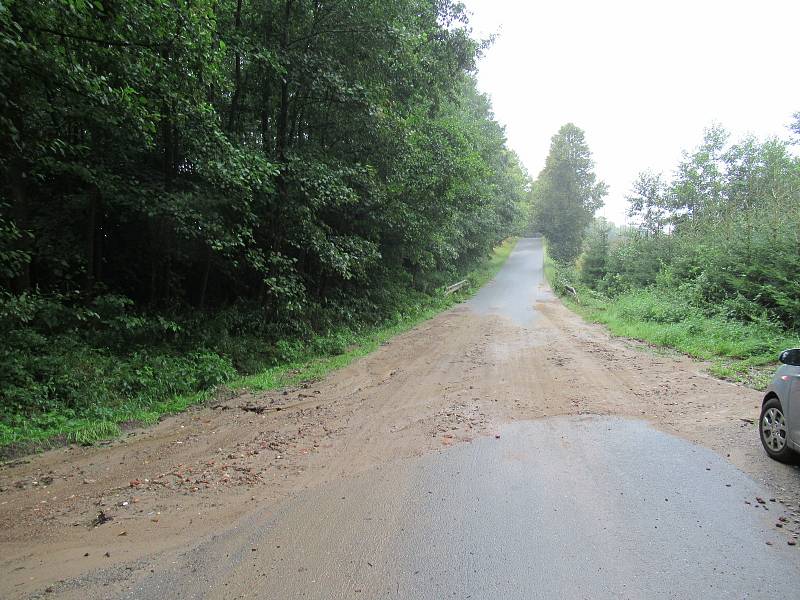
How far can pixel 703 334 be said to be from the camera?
37.7ft

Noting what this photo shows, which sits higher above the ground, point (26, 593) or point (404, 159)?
point (404, 159)

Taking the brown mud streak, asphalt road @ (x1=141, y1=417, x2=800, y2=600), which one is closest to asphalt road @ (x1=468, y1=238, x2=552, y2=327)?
the brown mud streak

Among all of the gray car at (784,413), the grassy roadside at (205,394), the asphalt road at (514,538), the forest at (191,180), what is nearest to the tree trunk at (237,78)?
the forest at (191,180)

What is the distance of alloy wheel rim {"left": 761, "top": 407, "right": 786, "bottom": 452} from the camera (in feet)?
15.4

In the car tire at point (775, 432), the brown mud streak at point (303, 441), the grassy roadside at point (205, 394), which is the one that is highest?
the car tire at point (775, 432)

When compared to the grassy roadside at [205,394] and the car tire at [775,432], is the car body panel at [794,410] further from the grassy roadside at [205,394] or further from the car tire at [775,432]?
the grassy roadside at [205,394]

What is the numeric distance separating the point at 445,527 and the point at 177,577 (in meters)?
1.87

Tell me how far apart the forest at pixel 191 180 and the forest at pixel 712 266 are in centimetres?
790

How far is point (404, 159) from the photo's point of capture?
44.4 feet

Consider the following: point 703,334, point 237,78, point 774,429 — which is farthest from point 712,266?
point 237,78

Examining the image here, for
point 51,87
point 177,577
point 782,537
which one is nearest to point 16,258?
point 51,87

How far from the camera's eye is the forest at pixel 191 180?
20.2 ft

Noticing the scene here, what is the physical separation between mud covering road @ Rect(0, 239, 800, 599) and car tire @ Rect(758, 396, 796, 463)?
156mm

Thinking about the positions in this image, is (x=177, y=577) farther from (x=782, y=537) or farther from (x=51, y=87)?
(x=51, y=87)
